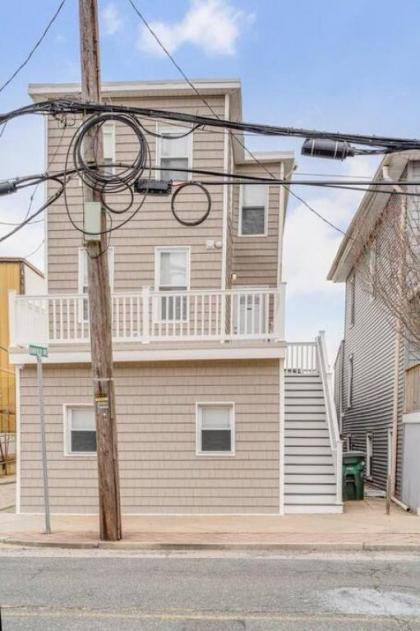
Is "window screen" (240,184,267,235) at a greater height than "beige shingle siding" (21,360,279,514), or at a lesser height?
greater

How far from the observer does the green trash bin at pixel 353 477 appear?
1082 centimetres

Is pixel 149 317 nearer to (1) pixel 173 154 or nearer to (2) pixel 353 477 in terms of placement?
(1) pixel 173 154

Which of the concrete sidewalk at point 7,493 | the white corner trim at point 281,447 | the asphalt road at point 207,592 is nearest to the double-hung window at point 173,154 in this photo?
the white corner trim at point 281,447

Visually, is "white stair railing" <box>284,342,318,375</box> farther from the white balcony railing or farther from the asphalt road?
the asphalt road

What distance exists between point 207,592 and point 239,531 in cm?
277

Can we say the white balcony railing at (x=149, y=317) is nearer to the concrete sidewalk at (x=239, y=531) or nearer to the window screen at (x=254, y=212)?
the concrete sidewalk at (x=239, y=531)

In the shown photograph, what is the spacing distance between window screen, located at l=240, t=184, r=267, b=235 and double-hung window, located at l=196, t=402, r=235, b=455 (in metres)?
5.29

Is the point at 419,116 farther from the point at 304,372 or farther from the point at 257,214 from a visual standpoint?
the point at 304,372

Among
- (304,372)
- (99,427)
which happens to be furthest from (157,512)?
(304,372)

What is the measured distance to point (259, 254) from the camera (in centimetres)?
1334

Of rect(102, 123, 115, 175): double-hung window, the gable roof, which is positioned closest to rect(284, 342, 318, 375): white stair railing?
the gable roof

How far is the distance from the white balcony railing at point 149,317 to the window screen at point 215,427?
1.36 meters

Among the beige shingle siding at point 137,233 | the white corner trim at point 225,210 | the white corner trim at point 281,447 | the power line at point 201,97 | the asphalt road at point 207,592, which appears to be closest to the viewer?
the asphalt road at point 207,592

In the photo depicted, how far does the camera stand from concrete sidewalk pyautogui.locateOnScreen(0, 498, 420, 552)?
7305mm
